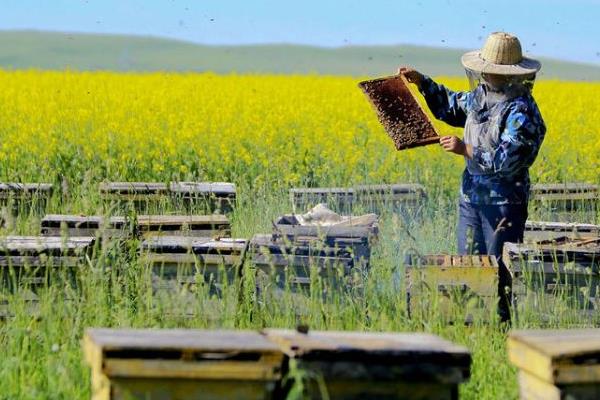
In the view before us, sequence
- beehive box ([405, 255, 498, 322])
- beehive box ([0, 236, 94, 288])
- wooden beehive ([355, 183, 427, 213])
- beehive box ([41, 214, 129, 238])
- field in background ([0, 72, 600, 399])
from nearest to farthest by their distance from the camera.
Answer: field in background ([0, 72, 600, 399]) → beehive box ([0, 236, 94, 288]) → beehive box ([405, 255, 498, 322]) → beehive box ([41, 214, 129, 238]) → wooden beehive ([355, 183, 427, 213])

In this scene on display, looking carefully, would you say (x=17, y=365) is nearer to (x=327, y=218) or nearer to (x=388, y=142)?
(x=327, y=218)

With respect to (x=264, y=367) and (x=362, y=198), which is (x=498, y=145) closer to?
(x=362, y=198)

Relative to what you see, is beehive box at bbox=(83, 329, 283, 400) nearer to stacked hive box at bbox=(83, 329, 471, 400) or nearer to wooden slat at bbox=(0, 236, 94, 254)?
stacked hive box at bbox=(83, 329, 471, 400)

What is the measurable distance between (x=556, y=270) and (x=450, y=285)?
57 centimetres

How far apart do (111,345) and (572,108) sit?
17818 mm

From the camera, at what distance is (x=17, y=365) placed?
5.11 m

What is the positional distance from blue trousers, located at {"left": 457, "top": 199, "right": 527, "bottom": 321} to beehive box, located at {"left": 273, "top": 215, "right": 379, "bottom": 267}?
55 centimetres

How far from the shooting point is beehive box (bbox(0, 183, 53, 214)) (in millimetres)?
9023

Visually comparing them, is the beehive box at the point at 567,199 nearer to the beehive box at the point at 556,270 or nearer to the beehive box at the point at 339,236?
the beehive box at the point at 339,236

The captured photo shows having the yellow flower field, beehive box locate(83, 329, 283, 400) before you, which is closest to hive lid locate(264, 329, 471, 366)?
beehive box locate(83, 329, 283, 400)

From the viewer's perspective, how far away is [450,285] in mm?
6340

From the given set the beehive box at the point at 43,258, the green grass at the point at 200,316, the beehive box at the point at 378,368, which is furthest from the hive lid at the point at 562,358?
the beehive box at the point at 43,258

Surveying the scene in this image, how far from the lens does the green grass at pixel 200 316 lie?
17.5 ft

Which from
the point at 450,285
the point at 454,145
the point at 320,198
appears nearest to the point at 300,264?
the point at 450,285
